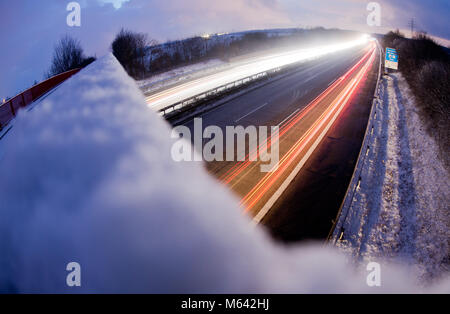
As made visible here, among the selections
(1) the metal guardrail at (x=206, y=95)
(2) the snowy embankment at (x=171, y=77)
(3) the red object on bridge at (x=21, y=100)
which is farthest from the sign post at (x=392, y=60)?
(3) the red object on bridge at (x=21, y=100)

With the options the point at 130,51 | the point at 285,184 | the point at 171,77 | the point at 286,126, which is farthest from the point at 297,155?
the point at 130,51

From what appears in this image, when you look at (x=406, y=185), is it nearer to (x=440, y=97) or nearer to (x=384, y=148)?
(x=384, y=148)

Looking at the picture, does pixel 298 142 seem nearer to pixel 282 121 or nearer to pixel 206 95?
pixel 282 121

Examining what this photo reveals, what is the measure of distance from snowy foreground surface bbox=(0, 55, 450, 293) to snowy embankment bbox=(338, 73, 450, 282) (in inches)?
293

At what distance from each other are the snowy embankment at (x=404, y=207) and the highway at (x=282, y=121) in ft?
5.14

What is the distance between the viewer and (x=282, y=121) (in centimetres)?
1789

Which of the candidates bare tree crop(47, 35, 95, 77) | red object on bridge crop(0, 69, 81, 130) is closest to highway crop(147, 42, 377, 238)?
red object on bridge crop(0, 69, 81, 130)

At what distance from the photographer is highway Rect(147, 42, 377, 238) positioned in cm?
1045

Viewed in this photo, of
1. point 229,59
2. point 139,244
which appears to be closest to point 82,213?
point 139,244

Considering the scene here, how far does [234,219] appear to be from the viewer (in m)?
2.91

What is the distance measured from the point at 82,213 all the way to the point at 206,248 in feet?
4.08

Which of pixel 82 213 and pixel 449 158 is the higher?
pixel 82 213

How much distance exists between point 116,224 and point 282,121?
16971 millimetres
